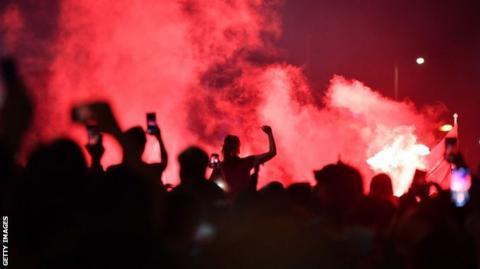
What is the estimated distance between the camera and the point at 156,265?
327 cm

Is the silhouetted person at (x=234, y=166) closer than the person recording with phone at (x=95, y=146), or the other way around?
the person recording with phone at (x=95, y=146)

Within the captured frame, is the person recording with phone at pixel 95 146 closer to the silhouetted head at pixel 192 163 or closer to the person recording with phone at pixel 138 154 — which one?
the person recording with phone at pixel 138 154

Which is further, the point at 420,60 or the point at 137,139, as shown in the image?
the point at 420,60

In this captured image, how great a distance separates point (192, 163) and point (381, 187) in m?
1.18

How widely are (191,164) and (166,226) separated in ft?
2.19

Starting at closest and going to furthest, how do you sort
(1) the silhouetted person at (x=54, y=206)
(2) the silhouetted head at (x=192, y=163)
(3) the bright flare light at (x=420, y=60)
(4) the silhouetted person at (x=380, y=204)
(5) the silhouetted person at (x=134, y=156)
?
(1) the silhouetted person at (x=54, y=206) → (5) the silhouetted person at (x=134, y=156) → (2) the silhouetted head at (x=192, y=163) → (4) the silhouetted person at (x=380, y=204) → (3) the bright flare light at (x=420, y=60)

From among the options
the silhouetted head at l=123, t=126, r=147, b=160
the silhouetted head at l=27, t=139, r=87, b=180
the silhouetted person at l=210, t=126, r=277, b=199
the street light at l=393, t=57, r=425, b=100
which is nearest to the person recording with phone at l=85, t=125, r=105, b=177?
the silhouetted head at l=123, t=126, r=147, b=160

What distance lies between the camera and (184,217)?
353cm

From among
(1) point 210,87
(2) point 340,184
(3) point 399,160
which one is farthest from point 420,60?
(2) point 340,184

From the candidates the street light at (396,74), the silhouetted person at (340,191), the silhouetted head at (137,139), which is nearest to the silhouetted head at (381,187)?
the silhouetted person at (340,191)

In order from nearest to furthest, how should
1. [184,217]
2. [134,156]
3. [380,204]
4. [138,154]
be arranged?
[184,217], [134,156], [138,154], [380,204]

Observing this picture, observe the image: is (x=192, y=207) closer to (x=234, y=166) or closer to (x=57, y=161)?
(x=57, y=161)

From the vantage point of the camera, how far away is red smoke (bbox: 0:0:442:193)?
1131cm

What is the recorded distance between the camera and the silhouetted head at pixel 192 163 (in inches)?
158
